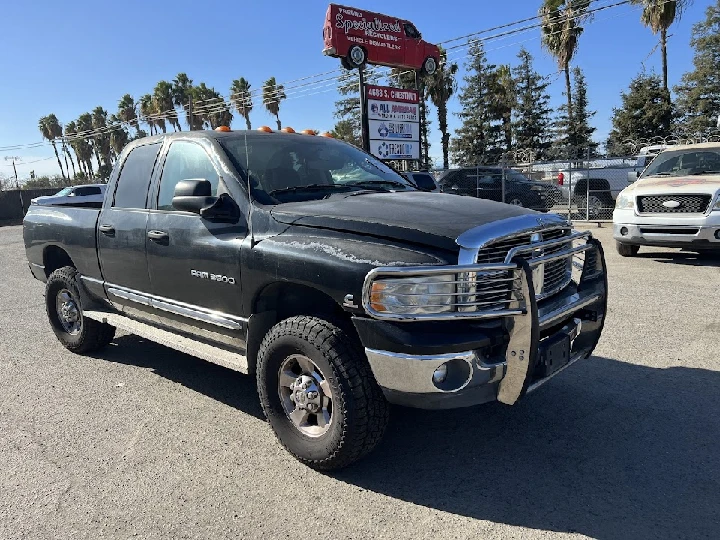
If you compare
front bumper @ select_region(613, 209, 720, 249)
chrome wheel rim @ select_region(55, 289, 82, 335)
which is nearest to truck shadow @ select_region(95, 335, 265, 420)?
chrome wheel rim @ select_region(55, 289, 82, 335)

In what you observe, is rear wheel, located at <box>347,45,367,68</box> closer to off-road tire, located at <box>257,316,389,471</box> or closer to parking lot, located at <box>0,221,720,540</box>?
parking lot, located at <box>0,221,720,540</box>

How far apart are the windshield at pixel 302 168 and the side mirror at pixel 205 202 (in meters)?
0.18

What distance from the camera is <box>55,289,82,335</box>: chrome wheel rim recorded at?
18.1 feet

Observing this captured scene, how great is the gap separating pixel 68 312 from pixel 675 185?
8339 mm

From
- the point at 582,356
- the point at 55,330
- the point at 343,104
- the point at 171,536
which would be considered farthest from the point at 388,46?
the point at 343,104

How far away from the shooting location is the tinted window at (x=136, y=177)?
4508 mm

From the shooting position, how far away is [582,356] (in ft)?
11.7

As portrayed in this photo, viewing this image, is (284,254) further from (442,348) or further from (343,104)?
(343,104)

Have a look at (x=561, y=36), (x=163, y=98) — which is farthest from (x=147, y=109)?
(x=561, y=36)

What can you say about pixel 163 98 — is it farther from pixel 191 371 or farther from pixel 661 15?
pixel 191 371

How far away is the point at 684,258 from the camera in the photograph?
9.59m

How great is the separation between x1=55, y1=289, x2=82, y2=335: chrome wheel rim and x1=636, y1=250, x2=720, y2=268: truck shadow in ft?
28.2

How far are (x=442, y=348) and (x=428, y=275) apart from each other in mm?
347

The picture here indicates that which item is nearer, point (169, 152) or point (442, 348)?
point (442, 348)
